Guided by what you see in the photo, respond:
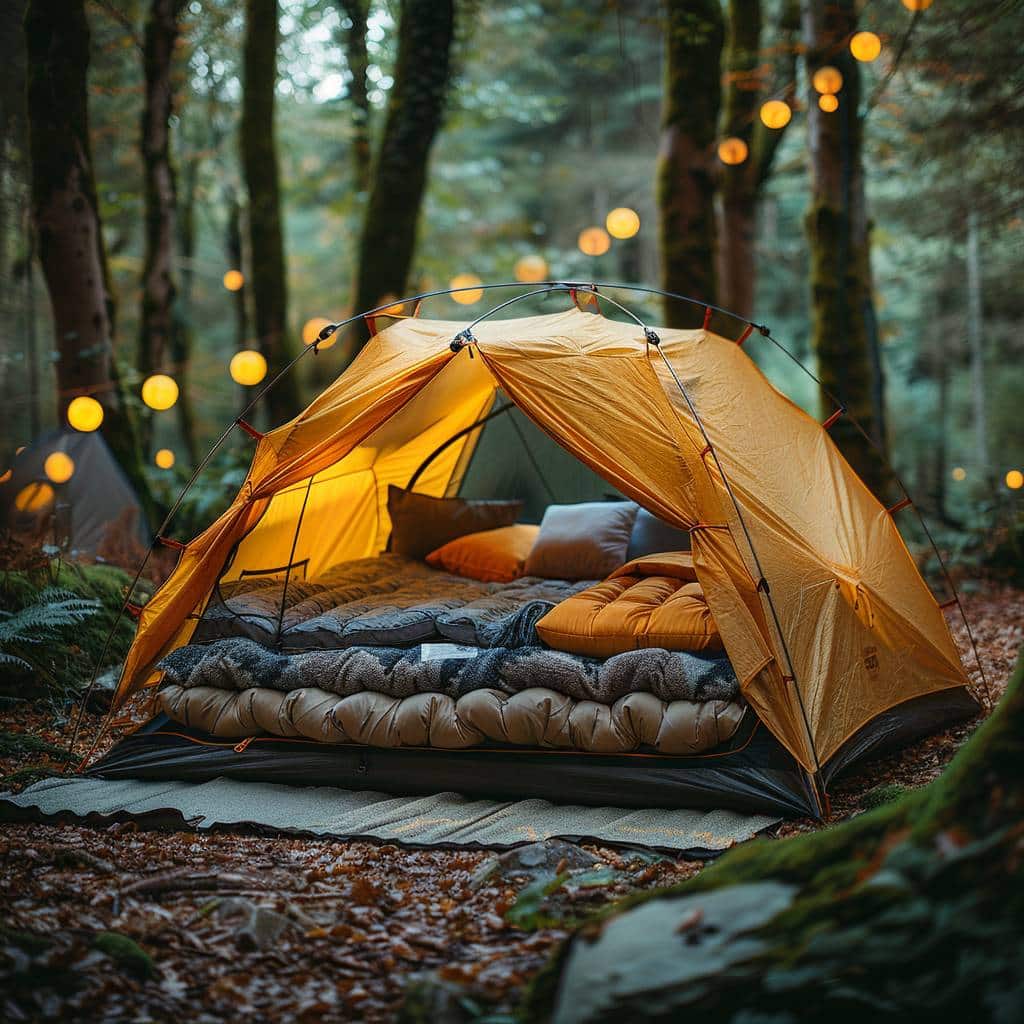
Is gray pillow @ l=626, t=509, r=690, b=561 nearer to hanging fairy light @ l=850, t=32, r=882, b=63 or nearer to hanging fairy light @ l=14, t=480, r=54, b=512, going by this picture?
hanging fairy light @ l=850, t=32, r=882, b=63

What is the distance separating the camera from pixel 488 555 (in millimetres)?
5660

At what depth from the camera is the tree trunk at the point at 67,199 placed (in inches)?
247

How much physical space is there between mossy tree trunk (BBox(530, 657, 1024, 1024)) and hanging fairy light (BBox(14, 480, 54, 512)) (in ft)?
19.0

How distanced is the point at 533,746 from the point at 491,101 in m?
11.1

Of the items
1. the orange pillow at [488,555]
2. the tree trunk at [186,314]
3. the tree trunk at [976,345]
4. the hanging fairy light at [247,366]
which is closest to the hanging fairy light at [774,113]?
the orange pillow at [488,555]

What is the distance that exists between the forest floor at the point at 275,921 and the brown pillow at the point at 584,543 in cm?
204

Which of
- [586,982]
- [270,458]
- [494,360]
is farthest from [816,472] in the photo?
[586,982]

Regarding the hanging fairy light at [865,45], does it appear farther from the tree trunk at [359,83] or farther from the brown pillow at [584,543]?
the tree trunk at [359,83]

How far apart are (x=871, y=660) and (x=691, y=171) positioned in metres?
4.10

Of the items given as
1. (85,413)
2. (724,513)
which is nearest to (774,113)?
(724,513)

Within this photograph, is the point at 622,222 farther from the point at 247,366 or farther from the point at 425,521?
the point at 247,366

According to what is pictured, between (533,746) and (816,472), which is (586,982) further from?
(816,472)

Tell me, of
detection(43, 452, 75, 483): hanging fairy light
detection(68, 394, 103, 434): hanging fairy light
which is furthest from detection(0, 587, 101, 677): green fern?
detection(43, 452, 75, 483): hanging fairy light

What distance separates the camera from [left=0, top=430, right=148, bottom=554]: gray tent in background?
21.9ft
